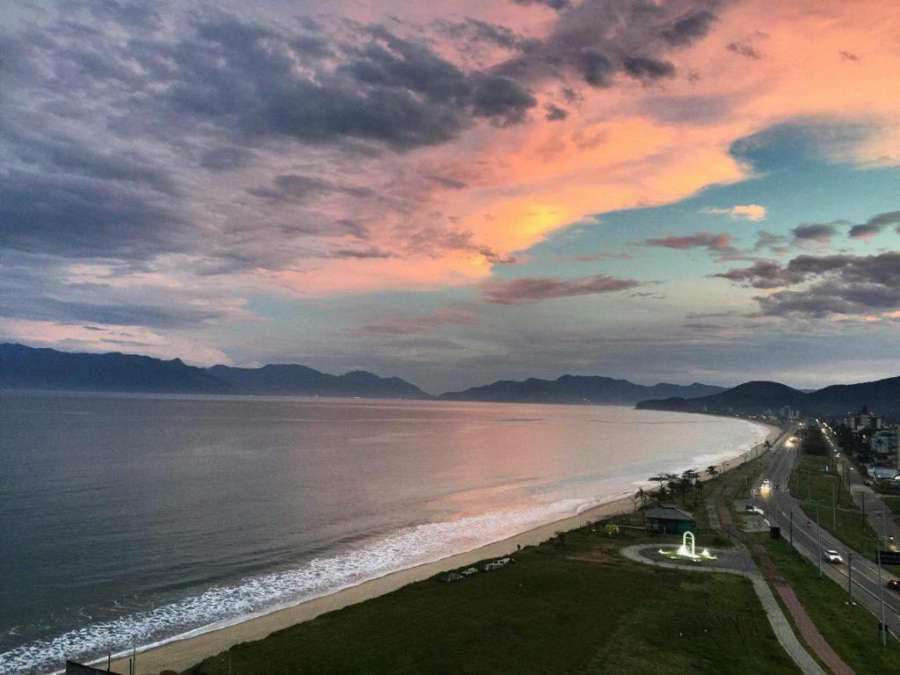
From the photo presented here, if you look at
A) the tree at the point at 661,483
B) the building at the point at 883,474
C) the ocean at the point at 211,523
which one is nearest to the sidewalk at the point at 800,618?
the ocean at the point at 211,523

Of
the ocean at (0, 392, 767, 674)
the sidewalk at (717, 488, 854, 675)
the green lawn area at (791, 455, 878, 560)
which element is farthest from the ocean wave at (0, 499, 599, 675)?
the green lawn area at (791, 455, 878, 560)

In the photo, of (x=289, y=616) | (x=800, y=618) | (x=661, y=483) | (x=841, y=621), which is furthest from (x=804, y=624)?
(x=661, y=483)

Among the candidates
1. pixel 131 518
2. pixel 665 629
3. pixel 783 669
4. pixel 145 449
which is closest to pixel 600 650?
pixel 665 629

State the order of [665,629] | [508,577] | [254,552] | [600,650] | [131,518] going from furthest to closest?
[131,518]
[254,552]
[508,577]
[665,629]
[600,650]

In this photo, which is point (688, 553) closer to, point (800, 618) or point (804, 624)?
point (800, 618)

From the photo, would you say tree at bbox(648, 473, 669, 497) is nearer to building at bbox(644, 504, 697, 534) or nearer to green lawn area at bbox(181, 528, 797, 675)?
building at bbox(644, 504, 697, 534)

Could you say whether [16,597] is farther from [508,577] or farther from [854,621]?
[854,621]

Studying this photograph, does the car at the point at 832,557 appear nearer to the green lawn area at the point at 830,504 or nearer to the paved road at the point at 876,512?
the green lawn area at the point at 830,504

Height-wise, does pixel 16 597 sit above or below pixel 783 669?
below
